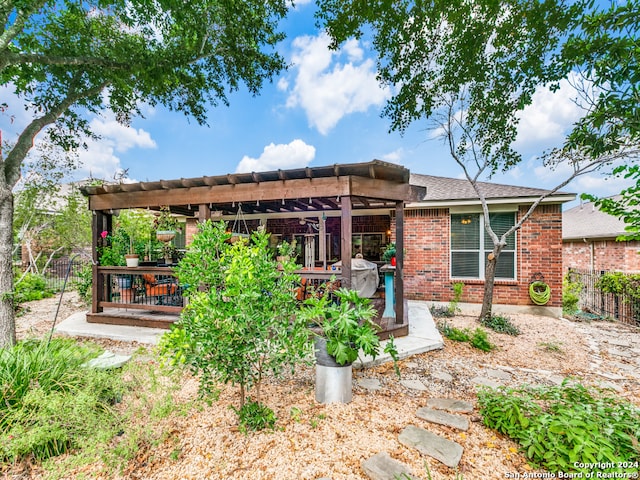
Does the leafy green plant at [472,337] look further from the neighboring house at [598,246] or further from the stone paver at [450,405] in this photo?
the neighboring house at [598,246]

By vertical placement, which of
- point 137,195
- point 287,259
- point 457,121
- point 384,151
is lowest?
point 287,259

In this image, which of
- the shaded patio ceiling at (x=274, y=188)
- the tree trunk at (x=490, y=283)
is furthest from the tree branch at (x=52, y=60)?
the tree trunk at (x=490, y=283)

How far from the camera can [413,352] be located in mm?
4480

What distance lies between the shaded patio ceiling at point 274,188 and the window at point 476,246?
3.94 meters

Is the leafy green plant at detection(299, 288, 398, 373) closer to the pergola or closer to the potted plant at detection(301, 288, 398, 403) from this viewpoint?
the potted plant at detection(301, 288, 398, 403)

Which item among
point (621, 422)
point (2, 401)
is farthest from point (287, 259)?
point (621, 422)

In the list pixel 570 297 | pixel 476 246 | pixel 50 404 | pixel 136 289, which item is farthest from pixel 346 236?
pixel 570 297

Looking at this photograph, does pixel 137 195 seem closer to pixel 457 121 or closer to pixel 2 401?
pixel 2 401

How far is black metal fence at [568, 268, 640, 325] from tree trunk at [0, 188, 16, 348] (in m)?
12.9

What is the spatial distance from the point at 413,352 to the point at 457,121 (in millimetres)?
5584

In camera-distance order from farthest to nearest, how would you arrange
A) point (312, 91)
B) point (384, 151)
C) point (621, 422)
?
point (384, 151)
point (312, 91)
point (621, 422)

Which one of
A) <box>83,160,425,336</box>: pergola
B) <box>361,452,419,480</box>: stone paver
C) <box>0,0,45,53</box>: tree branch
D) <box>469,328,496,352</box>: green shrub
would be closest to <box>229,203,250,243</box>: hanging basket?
<box>83,160,425,336</box>: pergola

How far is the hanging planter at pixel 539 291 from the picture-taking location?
7.50 meters

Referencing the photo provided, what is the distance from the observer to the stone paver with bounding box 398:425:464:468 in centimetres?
215
